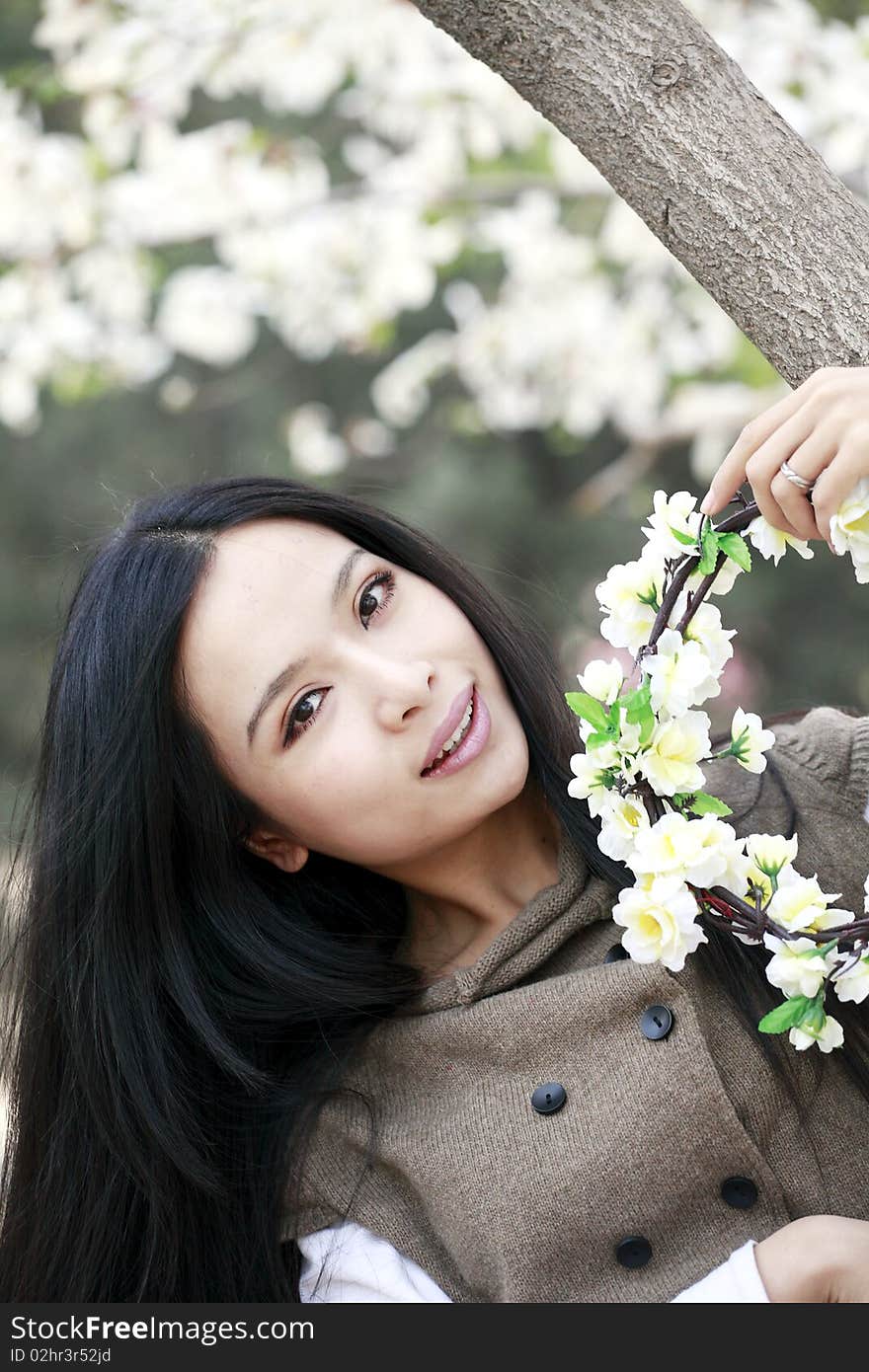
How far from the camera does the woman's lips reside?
171 cm

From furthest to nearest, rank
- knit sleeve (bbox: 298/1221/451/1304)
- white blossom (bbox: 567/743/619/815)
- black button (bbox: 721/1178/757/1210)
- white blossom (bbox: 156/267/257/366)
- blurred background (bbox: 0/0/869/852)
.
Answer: white blossom (bbox: 156/267/257/366)
blurred background (bbox: 0/0/869/852)
knit sleeve (bbox: 298/1221/451/1304)
black button (bbox: 721/1178/757/1210)
white blossom (bbox: 567/743/619/815)

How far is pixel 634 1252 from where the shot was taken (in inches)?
65.9

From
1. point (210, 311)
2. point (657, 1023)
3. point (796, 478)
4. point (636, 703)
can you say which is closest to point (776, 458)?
point (796, 478)

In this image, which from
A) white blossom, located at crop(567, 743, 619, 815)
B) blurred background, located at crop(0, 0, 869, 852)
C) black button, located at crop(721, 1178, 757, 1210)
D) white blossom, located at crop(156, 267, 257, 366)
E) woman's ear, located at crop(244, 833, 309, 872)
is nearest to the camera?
white blossom, located at crop(567, 743, 619, 815)

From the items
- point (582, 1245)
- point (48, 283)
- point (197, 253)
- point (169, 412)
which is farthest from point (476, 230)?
point (169, 412)

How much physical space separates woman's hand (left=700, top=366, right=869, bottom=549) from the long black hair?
560 millimetres

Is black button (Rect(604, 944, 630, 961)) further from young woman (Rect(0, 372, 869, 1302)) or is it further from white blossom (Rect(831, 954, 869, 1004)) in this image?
white blossom (Rect(831, 954, 869, 1004))

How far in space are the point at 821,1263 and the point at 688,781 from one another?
0.51m

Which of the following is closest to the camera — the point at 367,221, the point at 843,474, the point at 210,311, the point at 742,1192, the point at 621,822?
the point at 843,474

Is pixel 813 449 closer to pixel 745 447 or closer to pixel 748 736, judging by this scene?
pixel 745 447

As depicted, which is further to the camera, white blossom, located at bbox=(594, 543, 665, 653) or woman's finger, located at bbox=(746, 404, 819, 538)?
white blossom, located at bbox=(594, 543, 665, 653)

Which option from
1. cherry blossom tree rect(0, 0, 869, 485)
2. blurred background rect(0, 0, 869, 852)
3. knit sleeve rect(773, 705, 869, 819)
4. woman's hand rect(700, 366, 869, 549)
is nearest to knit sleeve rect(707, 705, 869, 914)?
knit sleeve rect(773, 705, 869, 819)

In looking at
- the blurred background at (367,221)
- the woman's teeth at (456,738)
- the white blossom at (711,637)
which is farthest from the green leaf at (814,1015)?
the blurred background at (367,221)

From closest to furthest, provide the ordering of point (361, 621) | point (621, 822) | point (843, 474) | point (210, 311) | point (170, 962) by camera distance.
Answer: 1. point (843, 474)
2. point (621, 822)
3. point (361, 621)
4. point (170, 962)
5. point (210, 311)
